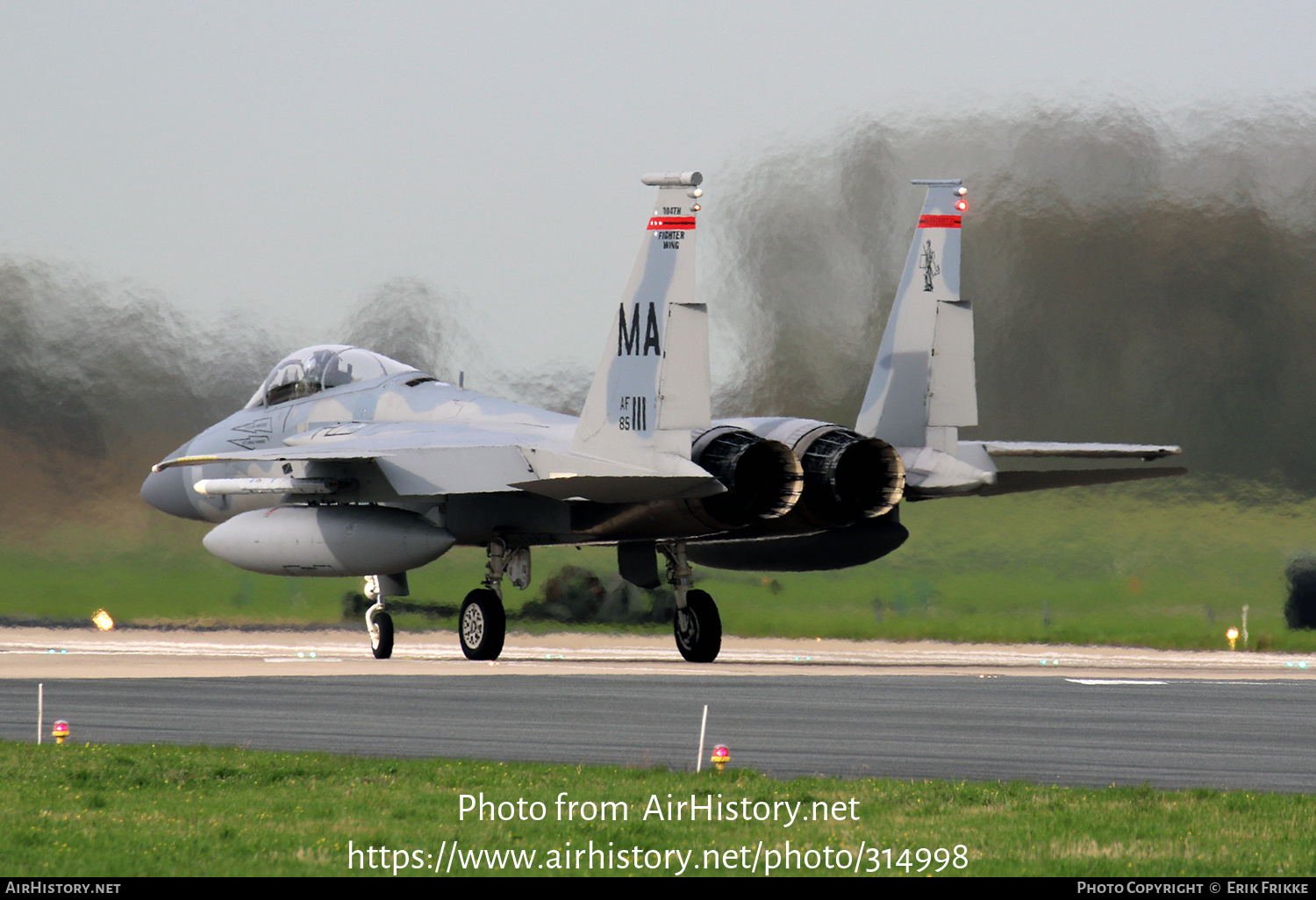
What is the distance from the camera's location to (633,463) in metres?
20.5

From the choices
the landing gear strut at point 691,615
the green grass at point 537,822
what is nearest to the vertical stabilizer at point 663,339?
the landing gear strut at point 691,615

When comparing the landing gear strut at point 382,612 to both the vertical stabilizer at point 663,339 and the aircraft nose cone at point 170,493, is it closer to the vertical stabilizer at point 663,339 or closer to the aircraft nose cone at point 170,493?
the aircraft nose cone at point 170,493

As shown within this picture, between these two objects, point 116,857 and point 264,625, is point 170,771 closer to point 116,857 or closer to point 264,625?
point 116,857

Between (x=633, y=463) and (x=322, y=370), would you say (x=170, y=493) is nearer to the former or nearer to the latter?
(x=322, y=370)

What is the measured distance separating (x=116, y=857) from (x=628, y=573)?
1639cm

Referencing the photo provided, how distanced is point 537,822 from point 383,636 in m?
16.1

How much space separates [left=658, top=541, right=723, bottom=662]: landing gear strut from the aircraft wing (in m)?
2.89

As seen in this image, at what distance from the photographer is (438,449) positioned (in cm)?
2295

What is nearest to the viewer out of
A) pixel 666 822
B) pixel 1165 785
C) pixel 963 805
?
pixel 666 822

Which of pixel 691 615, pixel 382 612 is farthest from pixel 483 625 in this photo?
pixel 691 615

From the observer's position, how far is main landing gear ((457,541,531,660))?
23875 millimetres

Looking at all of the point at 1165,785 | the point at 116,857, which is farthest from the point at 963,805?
the point at 116,857

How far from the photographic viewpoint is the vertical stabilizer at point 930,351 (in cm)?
2356

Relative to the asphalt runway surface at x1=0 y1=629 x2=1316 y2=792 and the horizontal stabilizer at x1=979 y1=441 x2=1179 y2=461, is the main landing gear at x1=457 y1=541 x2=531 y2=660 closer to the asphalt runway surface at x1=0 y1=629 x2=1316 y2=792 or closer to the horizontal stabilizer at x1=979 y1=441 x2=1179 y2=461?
the asphalt runway surface at x1=0 y1=629 x2=1316 y2=792
